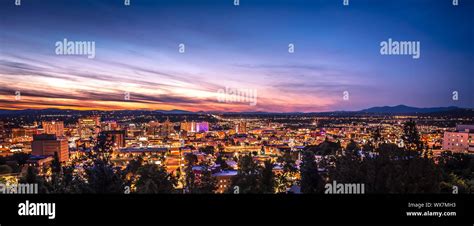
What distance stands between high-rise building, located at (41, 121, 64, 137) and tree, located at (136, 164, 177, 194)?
104 inches

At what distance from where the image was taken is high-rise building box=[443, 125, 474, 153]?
8.20 metres

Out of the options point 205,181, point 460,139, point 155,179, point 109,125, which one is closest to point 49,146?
point 109,125

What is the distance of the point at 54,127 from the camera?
855 cm

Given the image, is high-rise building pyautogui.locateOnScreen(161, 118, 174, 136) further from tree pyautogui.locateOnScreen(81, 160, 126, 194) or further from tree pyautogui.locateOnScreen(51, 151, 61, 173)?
tree pyautogui.locateOnScreen(51, 151, 61, 173)

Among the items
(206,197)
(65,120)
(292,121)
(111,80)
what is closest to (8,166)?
(65,120)

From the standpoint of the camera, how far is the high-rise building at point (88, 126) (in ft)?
27.0

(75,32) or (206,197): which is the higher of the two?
(75,32)

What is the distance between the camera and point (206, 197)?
471 centimetres

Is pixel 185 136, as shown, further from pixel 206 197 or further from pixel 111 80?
pixel 206 197

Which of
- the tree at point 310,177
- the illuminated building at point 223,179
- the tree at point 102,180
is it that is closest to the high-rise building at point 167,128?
the illuminated building at point 223,179

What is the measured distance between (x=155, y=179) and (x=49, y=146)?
12.4 ft

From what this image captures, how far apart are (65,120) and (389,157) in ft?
27.8

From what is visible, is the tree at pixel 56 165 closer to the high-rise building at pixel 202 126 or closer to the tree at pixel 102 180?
the tree at pixel 102 180

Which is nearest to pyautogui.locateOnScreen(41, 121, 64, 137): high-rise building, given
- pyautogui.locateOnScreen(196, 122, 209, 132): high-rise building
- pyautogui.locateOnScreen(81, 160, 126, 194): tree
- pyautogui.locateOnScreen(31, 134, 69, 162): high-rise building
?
pyautogui.locateOnScreen(31, 134, 69, 162): high-rise building
